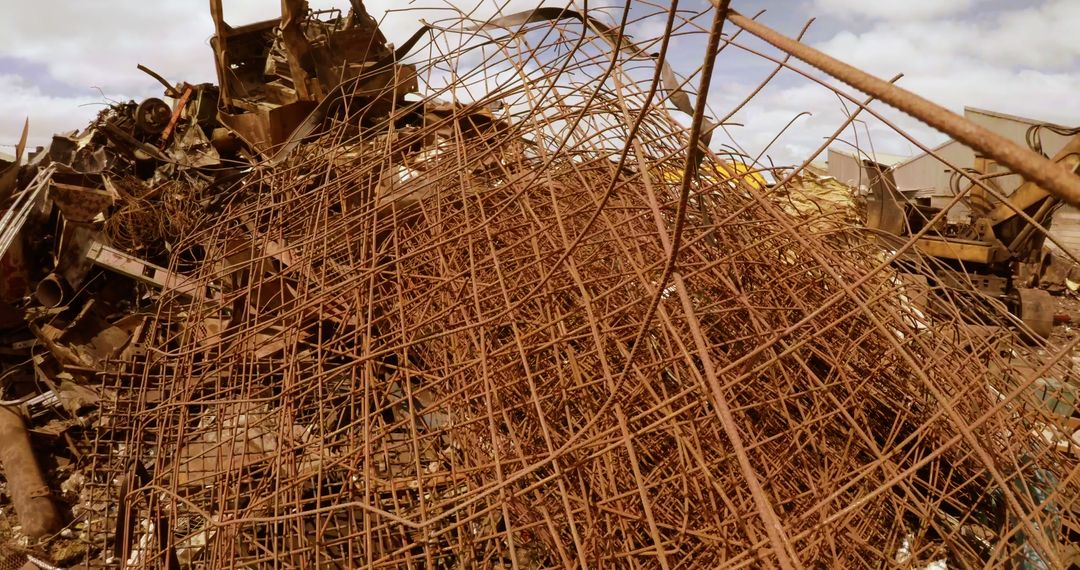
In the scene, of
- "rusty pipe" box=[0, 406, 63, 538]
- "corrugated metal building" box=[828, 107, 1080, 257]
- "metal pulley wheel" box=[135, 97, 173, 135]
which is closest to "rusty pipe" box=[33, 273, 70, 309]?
"rusty pipe" box=[0, 406, 63, 538]

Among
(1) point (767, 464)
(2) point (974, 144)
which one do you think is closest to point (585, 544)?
(1) point (767, 464)

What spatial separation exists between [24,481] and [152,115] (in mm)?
2768

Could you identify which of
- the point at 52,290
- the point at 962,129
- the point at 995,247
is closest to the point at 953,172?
the point at 995,247

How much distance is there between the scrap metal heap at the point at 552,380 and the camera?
1249mm

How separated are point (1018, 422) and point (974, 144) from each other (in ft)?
5.78

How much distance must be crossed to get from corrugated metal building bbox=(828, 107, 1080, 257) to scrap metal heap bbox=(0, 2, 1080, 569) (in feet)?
2.32

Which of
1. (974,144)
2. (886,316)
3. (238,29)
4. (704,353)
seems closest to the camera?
(974,144)

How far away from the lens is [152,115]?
4281 millimetres

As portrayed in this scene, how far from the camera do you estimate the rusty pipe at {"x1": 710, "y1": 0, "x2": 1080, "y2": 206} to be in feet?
1.16

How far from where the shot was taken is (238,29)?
149 inches

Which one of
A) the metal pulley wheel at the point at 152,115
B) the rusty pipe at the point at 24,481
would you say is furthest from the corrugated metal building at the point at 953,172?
the metal pulley wheel at the point at 152,115

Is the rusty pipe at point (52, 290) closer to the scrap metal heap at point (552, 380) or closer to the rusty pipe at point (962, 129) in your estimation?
the scrap metal heap at point (552, 380)

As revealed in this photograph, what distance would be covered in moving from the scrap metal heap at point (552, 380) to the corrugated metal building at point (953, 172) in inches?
27.9

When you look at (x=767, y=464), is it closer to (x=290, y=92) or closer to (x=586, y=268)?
(x=586, y=268)
